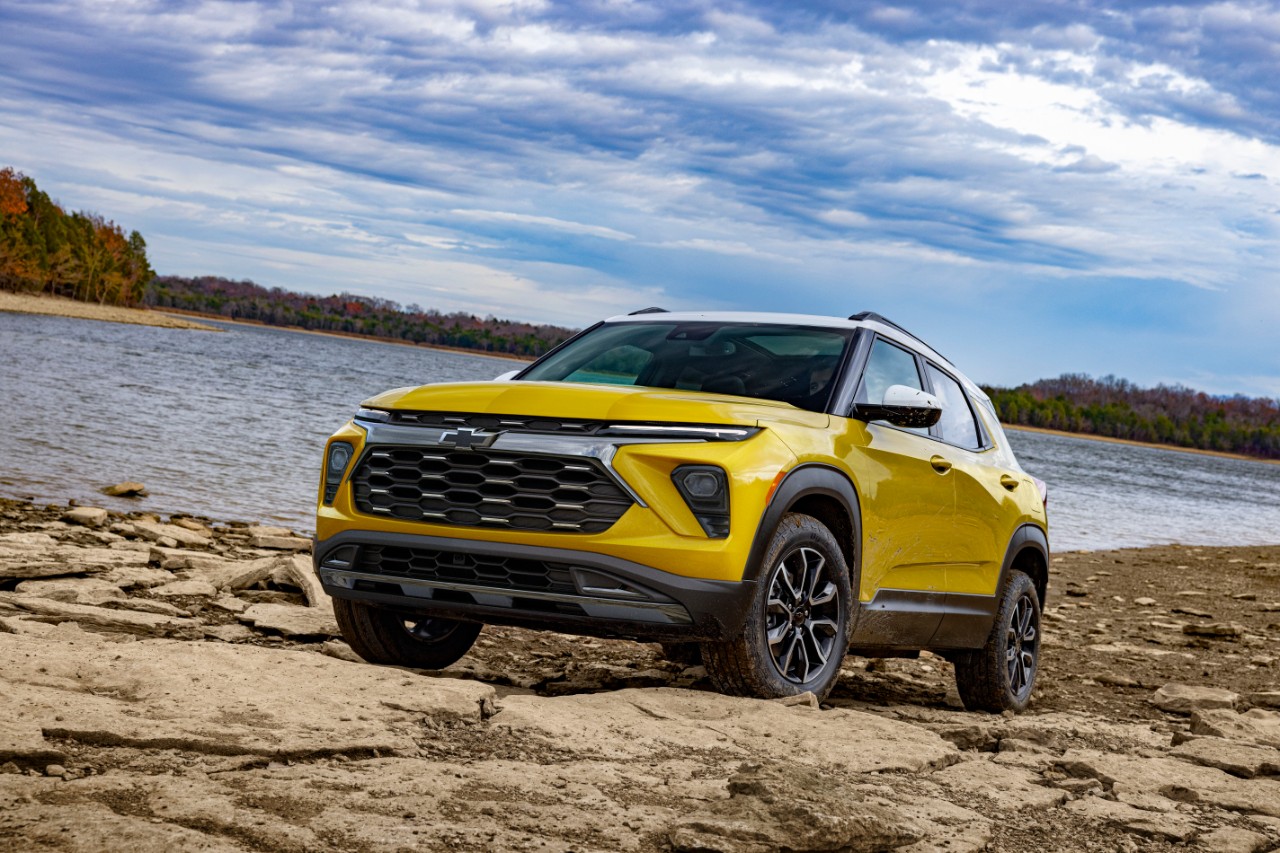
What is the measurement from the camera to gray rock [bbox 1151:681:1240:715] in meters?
7.36

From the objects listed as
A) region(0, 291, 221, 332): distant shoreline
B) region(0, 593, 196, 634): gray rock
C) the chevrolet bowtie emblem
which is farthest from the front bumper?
region(0, 291, 221, 332): distant shoreline

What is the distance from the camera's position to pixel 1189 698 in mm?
7559

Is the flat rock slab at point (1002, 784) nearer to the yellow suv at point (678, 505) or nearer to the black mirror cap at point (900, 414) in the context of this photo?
the yellow suv at point (678, 505)

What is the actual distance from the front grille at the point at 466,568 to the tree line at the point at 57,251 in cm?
12041

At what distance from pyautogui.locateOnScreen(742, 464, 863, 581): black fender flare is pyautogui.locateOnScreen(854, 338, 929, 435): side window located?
0.59 metres

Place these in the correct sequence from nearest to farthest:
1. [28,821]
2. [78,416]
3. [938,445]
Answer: [28,821]
[938,445]
[78,416]

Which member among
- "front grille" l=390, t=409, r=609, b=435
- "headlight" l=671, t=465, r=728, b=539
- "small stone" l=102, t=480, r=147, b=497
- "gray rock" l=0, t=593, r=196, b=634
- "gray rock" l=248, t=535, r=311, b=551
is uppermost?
"front grille" l=390, t=409, r=609, b=435

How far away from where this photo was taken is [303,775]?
3670 mm

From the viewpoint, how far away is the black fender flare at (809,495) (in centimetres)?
489

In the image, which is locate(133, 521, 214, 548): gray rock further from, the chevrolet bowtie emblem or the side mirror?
the side mirror

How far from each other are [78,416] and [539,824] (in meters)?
23.0

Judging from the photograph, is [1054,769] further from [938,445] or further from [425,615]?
[425,615]

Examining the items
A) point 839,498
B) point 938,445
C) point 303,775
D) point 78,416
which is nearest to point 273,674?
point 303,775

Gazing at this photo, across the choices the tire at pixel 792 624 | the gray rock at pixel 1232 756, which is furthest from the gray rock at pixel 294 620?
the gray rock at pixel 1232 756
